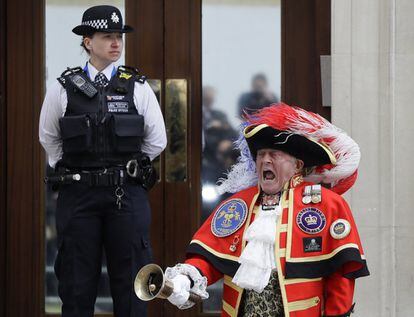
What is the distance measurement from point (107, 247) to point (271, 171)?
137 centimetres

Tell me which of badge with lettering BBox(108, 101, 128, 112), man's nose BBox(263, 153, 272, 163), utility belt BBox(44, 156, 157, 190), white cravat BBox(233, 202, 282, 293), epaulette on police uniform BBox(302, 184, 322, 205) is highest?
badge with lettering BBox(108, 101, 128, 112)

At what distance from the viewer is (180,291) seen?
13.2 feet

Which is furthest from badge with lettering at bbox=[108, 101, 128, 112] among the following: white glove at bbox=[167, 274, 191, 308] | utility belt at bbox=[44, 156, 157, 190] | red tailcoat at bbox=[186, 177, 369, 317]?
white glove at bbox=[167, 274, 191, 308]

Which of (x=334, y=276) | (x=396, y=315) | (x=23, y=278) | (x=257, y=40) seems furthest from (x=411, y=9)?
(x=23, y=278)

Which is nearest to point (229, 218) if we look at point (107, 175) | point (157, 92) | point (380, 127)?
point (107, 175)

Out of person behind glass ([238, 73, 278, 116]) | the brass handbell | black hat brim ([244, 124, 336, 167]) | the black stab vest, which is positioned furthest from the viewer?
person behind glass ([238, 73, 278, 116])

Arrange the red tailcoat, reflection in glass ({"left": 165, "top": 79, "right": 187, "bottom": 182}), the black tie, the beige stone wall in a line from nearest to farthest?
the red tailcoat < the black tie < the beige stone wall < reflection in glass ({"left": 165, "top": 79, "right": 187, "bottom": 182})

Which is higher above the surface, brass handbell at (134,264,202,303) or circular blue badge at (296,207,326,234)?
circular blue badge at (296,207,326,234)

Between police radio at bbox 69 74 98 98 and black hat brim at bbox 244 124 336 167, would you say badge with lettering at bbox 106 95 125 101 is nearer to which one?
police radio at bbox 69 74 98 98

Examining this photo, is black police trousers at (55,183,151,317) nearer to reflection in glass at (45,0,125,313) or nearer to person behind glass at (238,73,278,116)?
reflection in glass at (45,0,125,313)

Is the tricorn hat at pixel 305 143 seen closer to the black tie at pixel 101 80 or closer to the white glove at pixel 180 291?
the white glove at pixel 180 291

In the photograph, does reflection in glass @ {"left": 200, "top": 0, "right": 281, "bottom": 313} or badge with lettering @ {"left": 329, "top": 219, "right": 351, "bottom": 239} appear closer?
badge with lettering @ {"left": 329, "top": 219, "right": 351, "bottom": 239}

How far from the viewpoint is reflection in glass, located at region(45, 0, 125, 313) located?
249 inches

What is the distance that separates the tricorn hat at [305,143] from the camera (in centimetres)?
434
